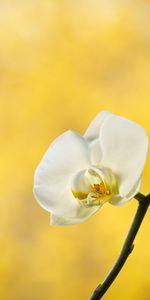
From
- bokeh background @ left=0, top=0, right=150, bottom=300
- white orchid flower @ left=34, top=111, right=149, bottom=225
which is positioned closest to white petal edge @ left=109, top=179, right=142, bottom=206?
white orchid flower @ left=34, top=111, right=149, bottom=225

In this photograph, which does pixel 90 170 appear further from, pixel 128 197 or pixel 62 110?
pixel 62 110

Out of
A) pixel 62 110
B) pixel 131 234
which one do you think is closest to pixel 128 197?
pixel 131 234

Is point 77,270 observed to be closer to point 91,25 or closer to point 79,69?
point 79,69

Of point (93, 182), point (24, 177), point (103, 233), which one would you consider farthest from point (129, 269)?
point (93, 182)

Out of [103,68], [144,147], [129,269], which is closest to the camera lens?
[144,147]

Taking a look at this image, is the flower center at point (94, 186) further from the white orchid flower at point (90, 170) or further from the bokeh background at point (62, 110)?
the bokeh background at point (62, 110)

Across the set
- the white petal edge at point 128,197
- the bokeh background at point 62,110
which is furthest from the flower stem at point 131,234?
the bokeh background at point 62,110

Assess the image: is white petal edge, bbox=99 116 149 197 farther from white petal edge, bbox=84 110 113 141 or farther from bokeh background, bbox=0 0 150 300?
bokeh background, bbox=0 0 150 300

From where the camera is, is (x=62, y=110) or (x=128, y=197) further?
(x=62, y=110)
